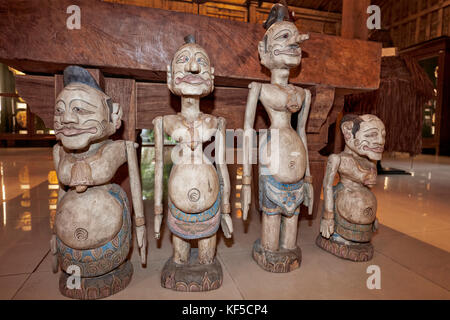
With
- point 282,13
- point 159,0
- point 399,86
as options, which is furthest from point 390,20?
point 282,13

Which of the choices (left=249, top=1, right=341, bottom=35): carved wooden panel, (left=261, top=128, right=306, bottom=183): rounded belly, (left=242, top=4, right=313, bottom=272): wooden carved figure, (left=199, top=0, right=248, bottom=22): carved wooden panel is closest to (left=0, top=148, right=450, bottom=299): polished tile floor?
(left=242, top=4, right=313, bottom=272): wooden carved figure

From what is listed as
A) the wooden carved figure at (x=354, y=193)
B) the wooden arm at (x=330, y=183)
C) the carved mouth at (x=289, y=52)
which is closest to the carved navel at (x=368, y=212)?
the wooden carved figure at (x=354, y=193)

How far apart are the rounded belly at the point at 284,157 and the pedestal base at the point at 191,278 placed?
0.57 m

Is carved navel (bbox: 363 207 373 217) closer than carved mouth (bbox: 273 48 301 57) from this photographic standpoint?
No

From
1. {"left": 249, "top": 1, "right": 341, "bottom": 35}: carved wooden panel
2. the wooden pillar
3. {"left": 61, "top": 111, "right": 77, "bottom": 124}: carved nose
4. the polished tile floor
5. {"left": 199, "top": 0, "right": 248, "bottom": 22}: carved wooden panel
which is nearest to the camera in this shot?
{"left": 61, "top": 111, "right": 77, "bottom": 124}: carved nose

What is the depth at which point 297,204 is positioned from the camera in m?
1.55

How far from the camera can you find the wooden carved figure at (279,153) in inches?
58.1

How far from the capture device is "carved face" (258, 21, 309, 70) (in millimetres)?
1468

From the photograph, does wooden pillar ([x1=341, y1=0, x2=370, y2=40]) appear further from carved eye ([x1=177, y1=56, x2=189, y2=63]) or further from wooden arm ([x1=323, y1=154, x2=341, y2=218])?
carved eye ([x1=177, y1=56, x2=189, y2=63])

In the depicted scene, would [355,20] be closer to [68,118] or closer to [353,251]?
[353,251]

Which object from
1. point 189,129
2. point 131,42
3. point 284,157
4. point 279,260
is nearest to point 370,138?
point 284,157

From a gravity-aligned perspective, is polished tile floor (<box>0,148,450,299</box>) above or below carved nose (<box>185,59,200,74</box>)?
below

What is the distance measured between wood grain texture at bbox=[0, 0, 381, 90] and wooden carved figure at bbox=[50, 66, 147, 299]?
0.22 m

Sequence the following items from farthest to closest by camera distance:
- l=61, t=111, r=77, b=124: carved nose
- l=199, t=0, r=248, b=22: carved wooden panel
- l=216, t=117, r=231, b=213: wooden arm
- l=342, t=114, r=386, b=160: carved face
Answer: l=199, t=0, r=248, b=22: carved wooden panel < l=342, t=114, r=386, b=160: carved face < l=216, t=117, r=231, b=213: wooden arm < l=61, t=111, r=77, b=124: carved nose
